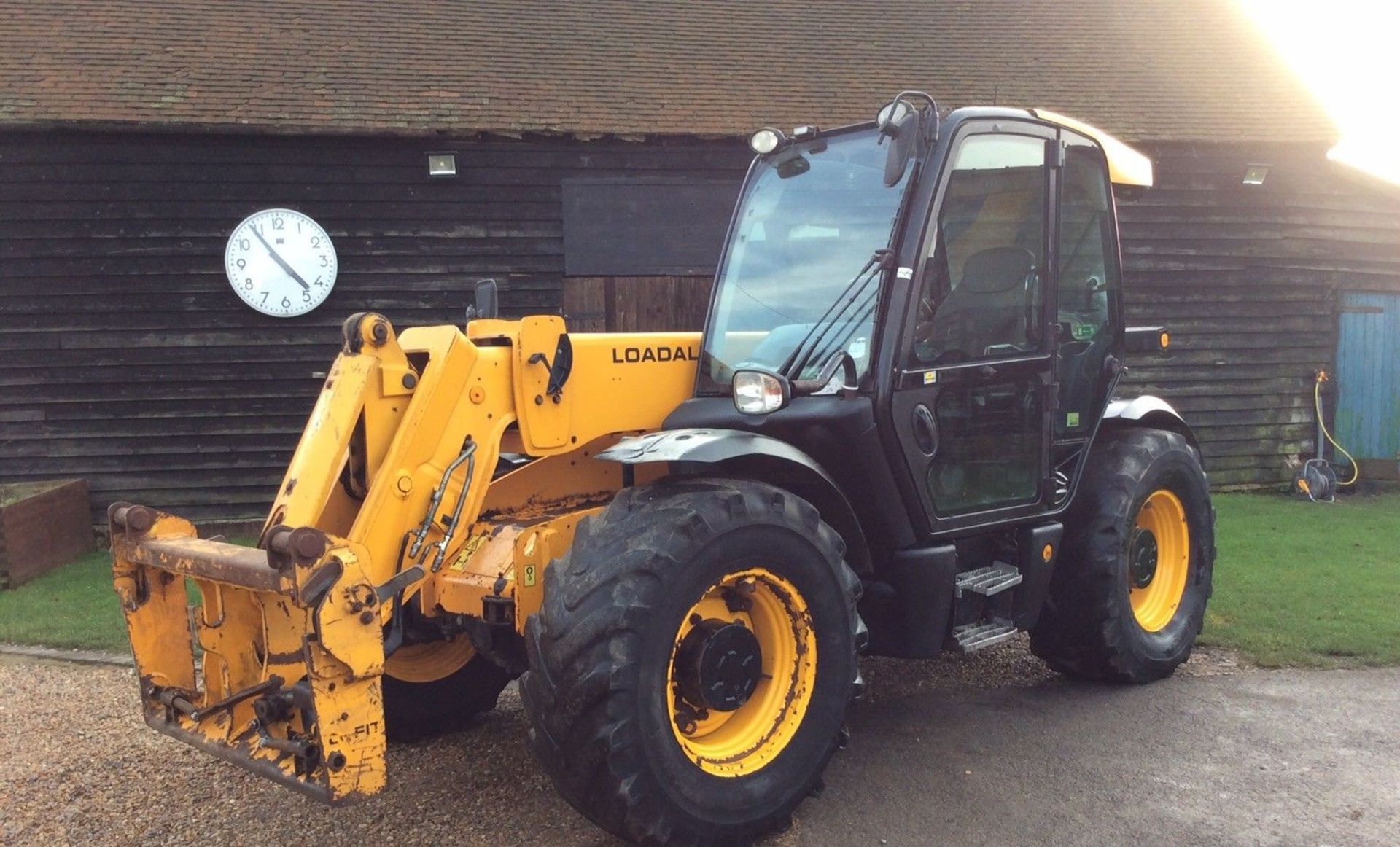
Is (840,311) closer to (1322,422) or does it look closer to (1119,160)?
(1119,160)

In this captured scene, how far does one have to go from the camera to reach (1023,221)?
14.8ft

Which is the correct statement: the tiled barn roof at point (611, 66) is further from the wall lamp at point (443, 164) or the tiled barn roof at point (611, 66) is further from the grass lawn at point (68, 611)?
the grass lawn at point (68, 611)

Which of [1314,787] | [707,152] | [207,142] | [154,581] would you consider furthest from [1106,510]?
[207,142]

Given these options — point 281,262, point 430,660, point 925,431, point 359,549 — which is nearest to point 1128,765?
point 925,431

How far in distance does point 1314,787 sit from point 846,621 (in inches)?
78.5

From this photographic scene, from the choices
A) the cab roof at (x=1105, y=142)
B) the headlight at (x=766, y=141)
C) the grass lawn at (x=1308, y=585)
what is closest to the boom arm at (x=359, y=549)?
the headlight at (x=766, y=141)

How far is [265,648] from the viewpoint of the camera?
10.9 ft

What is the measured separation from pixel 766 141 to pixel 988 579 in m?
2.10

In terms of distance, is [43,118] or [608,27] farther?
[608,27]

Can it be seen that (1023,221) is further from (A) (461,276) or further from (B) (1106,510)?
(A) (461,276)

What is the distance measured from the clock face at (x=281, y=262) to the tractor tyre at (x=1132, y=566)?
818cm

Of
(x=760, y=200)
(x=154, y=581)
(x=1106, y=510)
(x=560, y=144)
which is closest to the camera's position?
(x=154, y=581)

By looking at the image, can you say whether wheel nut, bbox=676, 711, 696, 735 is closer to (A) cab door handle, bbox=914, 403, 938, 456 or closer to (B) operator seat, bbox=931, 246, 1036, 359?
(A) cab door handle, bbox=914, 403, 938, 456

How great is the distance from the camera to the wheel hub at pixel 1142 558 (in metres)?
5.27
